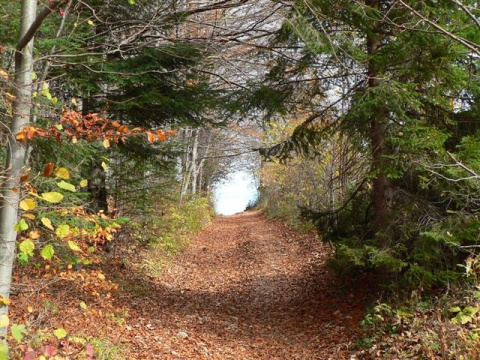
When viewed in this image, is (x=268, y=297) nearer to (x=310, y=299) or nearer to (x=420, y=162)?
(x=310, y=299)

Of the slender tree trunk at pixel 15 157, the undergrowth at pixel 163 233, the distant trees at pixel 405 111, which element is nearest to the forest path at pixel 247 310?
the undergrowth at pixel 163 233

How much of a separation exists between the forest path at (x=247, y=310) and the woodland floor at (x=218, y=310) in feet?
0.06

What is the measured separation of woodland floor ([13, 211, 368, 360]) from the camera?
596cm

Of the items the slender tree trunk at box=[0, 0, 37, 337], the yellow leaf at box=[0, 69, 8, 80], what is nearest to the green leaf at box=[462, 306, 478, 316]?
the slender tree trunk at box=[0, 0, 37, 337]

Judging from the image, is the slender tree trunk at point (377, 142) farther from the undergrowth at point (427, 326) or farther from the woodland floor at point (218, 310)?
the woodland floor at point (218, 310)

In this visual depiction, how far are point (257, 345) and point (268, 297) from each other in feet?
9.28

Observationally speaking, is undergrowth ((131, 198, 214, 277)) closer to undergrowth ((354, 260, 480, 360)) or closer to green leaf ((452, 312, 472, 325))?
undergrowth ((354, 260, 480, 360))

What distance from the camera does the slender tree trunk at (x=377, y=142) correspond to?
621cm

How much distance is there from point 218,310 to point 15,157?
19.2 feet

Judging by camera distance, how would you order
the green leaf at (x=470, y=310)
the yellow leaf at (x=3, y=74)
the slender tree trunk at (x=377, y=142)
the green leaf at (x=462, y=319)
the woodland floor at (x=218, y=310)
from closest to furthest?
the yellow leaf at (x=3, y=74) → the green leaf at (x=462, y=319) → the green leaf at (x=470, y=310) → the woodland floor at (x=218, y=310) → the slender tree trunk at (x=377, y=142)

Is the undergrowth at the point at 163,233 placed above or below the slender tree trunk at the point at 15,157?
below

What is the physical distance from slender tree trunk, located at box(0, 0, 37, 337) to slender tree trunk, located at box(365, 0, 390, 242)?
4576mm

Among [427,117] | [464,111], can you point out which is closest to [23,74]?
[427,117]

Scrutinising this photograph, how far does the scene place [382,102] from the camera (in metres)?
5.74
